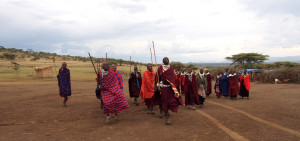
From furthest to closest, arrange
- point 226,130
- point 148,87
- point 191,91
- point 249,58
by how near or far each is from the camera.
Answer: point 249,58 → point 191,91 → point 148,87 → point 226,130

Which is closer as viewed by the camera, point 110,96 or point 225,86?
point 110,96

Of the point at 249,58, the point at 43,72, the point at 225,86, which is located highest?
the point at 249,58

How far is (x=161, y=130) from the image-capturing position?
5.81 m

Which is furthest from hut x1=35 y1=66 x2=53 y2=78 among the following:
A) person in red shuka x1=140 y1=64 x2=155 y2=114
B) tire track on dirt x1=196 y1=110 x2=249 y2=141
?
tire track on dirt x1=196 y1=110 x2=249 y2=141

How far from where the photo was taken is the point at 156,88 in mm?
7051

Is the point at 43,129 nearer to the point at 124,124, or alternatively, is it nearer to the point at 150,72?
the point at 124,124

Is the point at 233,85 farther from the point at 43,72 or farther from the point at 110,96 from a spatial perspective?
the point at 43,72

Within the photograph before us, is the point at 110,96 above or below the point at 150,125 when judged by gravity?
above

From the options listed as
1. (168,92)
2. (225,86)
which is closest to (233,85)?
(225,86)

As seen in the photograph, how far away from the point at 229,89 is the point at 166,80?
6.01m

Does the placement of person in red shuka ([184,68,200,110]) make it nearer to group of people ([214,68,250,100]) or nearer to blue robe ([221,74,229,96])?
group of people ([214,68,250,100])

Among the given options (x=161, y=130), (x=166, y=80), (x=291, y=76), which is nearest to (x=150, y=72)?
(x=166, y=80)

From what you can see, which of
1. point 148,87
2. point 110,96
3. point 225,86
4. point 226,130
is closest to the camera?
point 226,130

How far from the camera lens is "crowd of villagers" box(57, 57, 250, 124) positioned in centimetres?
647
